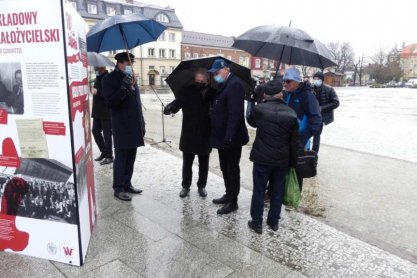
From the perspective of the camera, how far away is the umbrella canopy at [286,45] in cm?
416

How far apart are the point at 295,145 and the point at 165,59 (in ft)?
178

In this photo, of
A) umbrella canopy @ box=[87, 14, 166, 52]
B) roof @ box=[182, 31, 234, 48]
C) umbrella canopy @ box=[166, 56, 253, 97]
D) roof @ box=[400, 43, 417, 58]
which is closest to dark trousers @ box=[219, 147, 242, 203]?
umbrella canopy @ box=[166, 56, 253, 97]

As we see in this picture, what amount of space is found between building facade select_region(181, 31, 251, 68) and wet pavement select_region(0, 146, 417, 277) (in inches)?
2163

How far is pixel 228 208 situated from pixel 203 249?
3.38 ft

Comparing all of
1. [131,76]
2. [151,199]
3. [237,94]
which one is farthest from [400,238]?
[131,76]

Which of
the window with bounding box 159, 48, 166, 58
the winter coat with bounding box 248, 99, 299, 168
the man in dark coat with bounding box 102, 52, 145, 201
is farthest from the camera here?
the window with bounding box 159, 48, 166, 58

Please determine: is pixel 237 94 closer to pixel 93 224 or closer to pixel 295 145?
pixel 295 145

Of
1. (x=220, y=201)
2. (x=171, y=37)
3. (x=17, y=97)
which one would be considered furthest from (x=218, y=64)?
(x=171, y=37)

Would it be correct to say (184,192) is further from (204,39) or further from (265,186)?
(204,39)

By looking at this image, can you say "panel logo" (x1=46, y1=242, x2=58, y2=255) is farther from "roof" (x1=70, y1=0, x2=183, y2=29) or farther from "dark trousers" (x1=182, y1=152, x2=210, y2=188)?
"roof" (x1=70, y1=0, x2=183, y2=29)

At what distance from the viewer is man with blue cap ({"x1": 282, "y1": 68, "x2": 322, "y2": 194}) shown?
415 cm

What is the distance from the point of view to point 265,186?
389 cm

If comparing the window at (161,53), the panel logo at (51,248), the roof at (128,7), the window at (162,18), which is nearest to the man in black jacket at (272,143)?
the panel logo at (51,248)

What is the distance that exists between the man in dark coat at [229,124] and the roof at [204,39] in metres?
56.9
